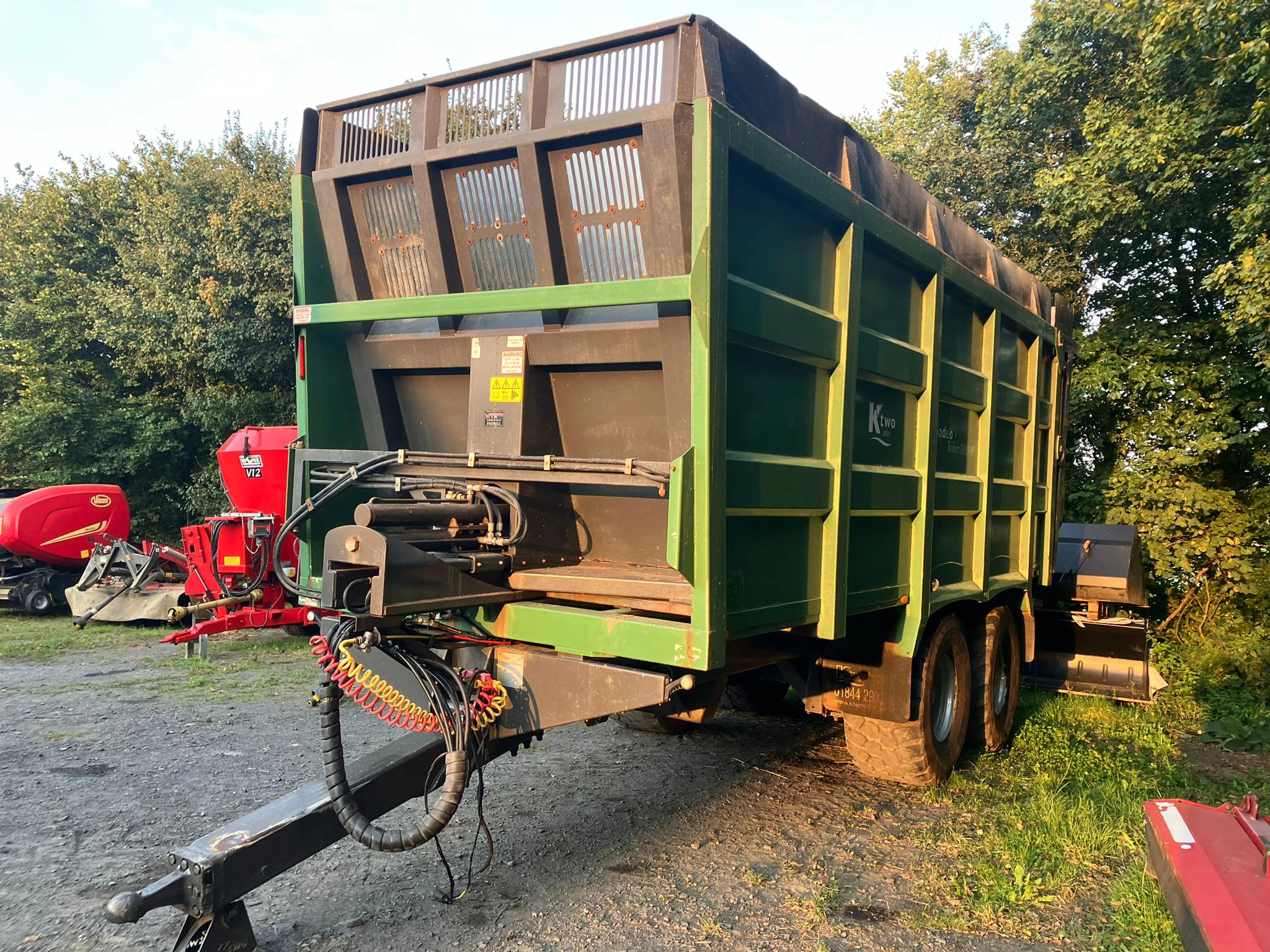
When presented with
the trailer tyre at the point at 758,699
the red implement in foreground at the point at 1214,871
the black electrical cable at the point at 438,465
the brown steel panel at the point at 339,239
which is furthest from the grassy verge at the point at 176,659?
the red implement in foreground at the point at 1214,871

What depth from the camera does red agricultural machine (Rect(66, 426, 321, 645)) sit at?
7695 millimetres

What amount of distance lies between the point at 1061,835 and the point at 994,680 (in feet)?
5.52

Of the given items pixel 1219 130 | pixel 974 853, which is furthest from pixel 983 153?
pixel 974 853

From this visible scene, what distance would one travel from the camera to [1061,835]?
4273 mm

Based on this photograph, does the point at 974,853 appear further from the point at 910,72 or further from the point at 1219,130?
the point at 910,72

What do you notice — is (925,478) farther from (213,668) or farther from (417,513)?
(213,668)

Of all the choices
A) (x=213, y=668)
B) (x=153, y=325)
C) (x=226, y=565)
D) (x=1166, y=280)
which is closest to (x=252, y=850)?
(x=213, y=668)

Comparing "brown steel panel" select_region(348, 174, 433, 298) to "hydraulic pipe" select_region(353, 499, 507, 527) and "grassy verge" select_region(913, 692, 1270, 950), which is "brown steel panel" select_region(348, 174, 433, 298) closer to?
"hydraulic pipe" select_region(353, 499, 507, 527)

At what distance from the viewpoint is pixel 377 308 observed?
148 inches

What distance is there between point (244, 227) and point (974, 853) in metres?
14.5

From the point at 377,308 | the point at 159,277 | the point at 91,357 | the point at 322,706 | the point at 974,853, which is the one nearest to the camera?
the point at 322,706

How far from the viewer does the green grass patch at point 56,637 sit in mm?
9047

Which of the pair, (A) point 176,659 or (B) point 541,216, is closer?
(B) point 541,216

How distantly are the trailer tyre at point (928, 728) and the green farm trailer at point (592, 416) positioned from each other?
0.14 feet
